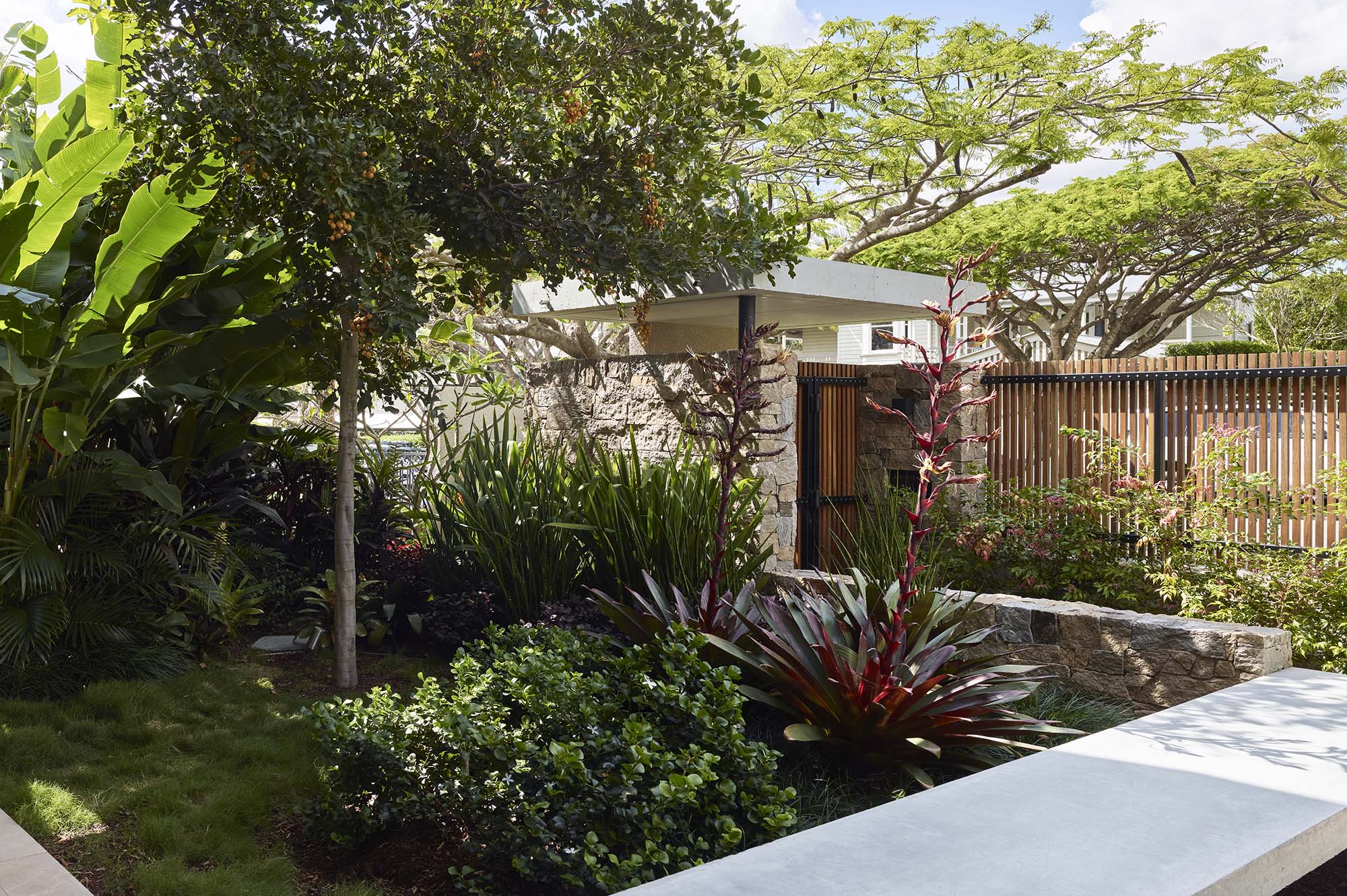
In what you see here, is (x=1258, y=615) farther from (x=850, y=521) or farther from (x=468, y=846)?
(x=468, y=846)

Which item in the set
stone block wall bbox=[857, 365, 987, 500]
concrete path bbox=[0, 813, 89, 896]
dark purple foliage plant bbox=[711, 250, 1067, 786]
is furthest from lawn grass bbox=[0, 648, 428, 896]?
stone block wall bbox=[857, 365, 987, 500]

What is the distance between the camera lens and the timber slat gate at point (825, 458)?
901 centimetres

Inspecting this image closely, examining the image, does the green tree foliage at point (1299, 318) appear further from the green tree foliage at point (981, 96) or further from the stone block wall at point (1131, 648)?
the stone block wall at point (1131, 648)

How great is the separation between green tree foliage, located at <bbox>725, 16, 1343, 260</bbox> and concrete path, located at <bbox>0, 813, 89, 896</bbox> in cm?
1074

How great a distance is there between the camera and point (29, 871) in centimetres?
334

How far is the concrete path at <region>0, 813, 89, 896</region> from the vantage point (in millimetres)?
3183

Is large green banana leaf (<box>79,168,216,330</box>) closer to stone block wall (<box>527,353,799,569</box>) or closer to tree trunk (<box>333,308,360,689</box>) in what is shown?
tree trunk (<box>333,308,360,689</box>)

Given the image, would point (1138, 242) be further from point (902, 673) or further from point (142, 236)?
point (142, 236)

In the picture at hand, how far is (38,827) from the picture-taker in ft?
13.0

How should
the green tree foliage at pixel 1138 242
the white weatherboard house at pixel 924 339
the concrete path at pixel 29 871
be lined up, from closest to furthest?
the concrete path at pixel 29 871
the green tree foliage at pixel 1138 242
the white weatherboard house at pixel 924 339

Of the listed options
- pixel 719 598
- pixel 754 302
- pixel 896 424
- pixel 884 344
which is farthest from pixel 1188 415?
pixel 884 344

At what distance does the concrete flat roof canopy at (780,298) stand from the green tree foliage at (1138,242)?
6.93 m

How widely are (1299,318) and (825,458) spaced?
26440 millimetres

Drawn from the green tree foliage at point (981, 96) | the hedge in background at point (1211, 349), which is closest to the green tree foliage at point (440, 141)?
the green tree foliage at point (981, 96)
